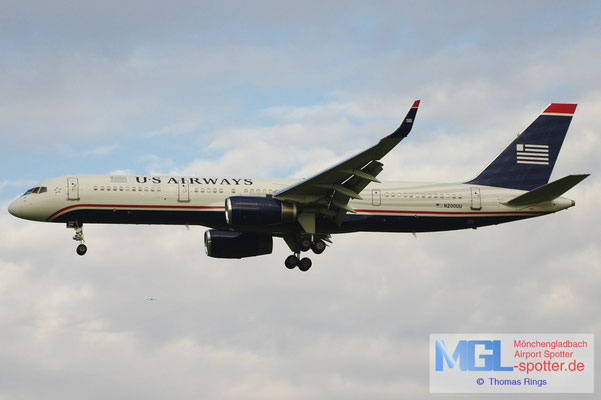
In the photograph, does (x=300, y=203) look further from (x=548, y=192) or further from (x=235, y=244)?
(x=548, y=192)

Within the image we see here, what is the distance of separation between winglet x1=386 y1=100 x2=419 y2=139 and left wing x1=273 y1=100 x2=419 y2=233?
126 cm

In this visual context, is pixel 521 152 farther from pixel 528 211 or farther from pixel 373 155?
pixel 373 155

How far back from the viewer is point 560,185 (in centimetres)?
4700

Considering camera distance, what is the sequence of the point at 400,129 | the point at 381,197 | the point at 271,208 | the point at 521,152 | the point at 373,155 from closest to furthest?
the point at 400,129
the point at 373,155
the point at 271,208
the point at 381,197
the point at 521,152

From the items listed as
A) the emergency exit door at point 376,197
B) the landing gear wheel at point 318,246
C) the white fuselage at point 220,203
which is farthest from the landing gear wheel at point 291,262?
the emergency exit door at point 376,197

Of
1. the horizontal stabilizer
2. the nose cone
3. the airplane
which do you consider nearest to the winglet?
the airplane

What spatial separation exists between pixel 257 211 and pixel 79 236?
8774 mm

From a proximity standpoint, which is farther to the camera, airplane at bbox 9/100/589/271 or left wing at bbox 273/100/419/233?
airplane at bbox 9/100/589/271

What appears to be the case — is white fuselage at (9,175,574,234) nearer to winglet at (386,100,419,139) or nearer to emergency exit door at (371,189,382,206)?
emergency exit door at (371,189,382,206)

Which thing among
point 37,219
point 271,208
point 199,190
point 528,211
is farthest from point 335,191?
point 37,219

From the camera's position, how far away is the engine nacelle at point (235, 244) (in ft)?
163

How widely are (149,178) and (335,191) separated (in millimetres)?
8859

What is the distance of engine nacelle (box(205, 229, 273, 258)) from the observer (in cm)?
4969

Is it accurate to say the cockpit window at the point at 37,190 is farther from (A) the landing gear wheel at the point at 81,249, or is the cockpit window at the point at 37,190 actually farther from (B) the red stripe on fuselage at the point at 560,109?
(B) the red stripe on fuselage at the point at 560,109
